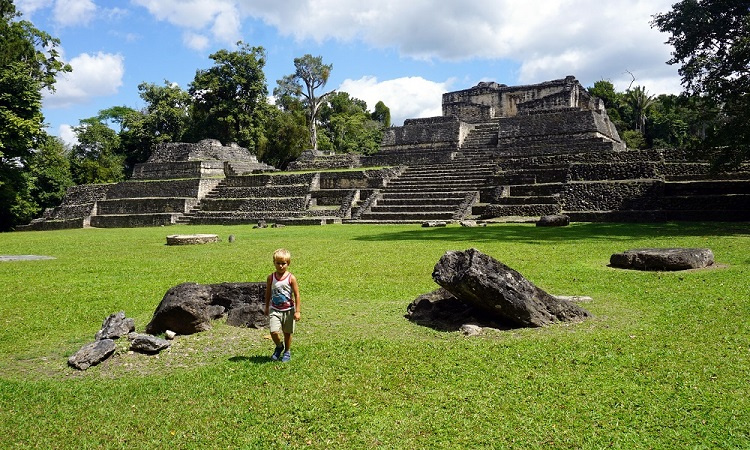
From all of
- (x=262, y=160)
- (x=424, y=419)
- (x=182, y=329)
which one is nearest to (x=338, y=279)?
(x=182, y=329)

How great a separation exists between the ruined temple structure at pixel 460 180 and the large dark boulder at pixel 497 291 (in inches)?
576

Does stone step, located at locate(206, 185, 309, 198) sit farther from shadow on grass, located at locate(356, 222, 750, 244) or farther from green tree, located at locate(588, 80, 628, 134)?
green tree, located at locate(588, 80, 628, 134)

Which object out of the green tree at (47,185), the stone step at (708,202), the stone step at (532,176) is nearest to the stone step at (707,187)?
the stone step at (708,202)

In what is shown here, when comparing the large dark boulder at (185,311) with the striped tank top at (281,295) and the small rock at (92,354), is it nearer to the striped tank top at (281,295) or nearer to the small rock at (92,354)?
the small rock at (92,354)

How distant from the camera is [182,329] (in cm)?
535

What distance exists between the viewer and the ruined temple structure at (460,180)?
65.1ft

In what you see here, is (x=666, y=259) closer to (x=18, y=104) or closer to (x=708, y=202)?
(x=708, y=202)

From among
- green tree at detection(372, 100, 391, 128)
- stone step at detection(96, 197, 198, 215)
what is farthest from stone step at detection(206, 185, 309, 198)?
green tree at detection(372, 100, 391, 128)

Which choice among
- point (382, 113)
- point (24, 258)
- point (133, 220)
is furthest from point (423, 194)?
point (382, 113)

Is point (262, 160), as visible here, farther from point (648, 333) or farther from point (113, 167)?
point (648, 333)

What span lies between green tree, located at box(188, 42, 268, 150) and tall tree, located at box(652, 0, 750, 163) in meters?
26.4

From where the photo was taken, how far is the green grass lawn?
3191 millimetres

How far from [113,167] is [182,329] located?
1648 inches

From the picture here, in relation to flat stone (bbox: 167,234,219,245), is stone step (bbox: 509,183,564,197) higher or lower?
higher
